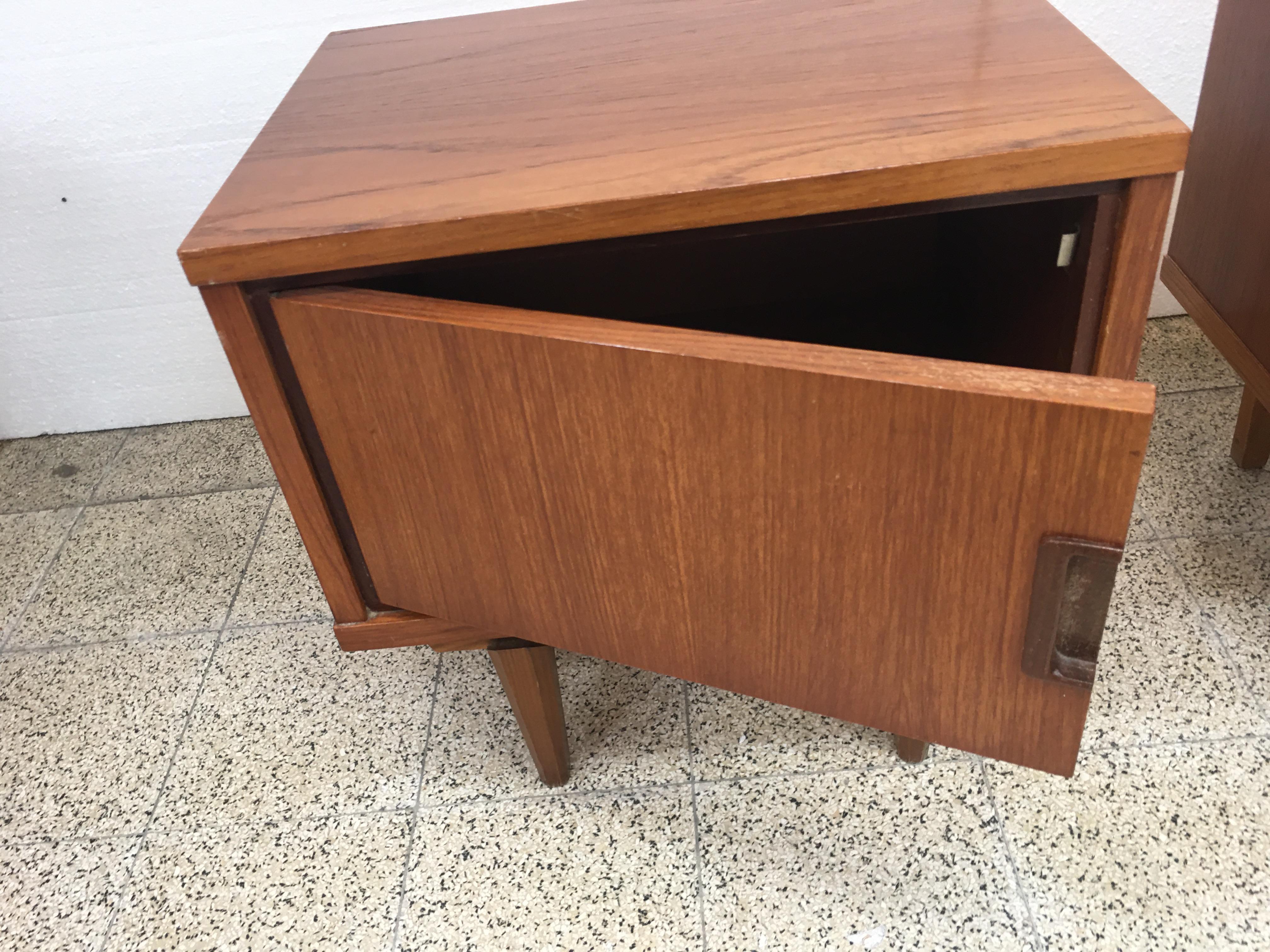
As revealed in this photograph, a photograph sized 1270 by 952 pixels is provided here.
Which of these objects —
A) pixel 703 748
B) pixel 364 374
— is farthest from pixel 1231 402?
pixel 364 374

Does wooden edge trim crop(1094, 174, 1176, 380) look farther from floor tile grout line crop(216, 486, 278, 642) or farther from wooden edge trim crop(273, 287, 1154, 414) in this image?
floor tile grout line crop(216, 486, 278, 642)

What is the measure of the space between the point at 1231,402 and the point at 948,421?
1.17m

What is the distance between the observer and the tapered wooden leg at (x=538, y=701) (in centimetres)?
83

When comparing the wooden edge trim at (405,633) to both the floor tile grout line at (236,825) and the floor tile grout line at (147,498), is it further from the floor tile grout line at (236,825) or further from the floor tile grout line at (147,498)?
the floor tile grout line at (147,498)

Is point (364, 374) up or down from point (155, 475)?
up

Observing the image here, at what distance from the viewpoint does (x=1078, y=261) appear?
55 centimetres

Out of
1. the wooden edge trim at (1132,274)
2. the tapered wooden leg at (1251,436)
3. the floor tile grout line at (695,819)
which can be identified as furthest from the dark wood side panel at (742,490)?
the tapered wooden leg at (1251,436)

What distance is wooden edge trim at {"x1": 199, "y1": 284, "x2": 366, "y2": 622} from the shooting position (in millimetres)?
554

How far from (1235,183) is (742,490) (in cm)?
72

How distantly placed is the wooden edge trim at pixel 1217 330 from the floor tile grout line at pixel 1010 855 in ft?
1.46

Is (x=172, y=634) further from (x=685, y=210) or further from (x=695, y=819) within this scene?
(x=685, y=210)

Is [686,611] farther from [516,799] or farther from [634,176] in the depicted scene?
[516,799]

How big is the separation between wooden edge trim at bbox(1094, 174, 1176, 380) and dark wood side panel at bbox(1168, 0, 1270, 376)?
0.45 metres

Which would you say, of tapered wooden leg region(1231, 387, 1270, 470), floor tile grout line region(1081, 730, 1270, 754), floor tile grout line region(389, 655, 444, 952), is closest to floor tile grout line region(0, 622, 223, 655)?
floor tile grout line region(389, 655, 444, 952)
